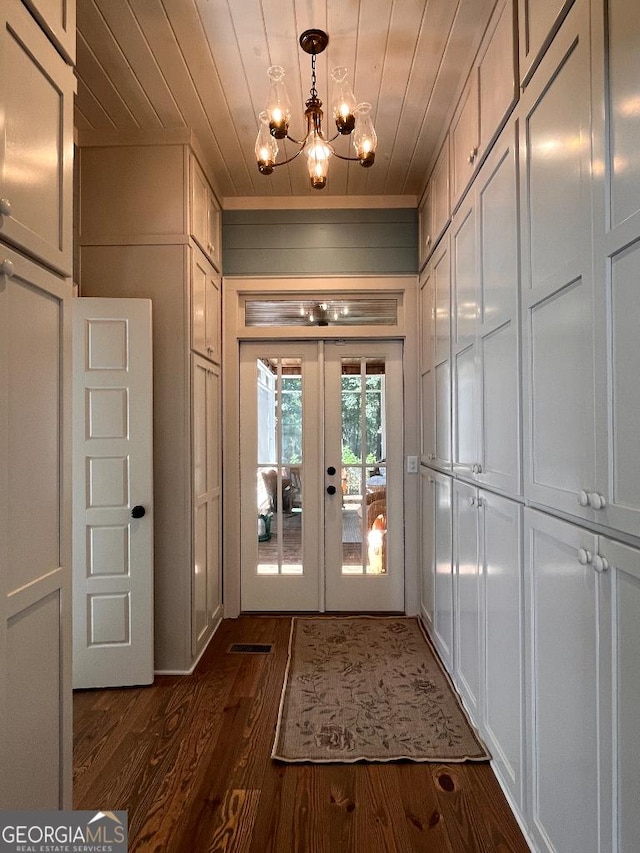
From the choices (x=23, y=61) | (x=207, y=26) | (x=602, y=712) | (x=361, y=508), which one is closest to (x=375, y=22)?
(x=207, y=26)

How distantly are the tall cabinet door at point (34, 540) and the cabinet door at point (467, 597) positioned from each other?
1480mm

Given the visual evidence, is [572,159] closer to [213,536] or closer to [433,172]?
[433,172]

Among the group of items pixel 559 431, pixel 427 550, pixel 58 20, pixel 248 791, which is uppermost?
pixel 58 20

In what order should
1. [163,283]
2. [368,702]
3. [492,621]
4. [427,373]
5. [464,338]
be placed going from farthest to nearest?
[427,373], [163,283], [368,702], [464,338], [492,621]

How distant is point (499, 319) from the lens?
1770 mm

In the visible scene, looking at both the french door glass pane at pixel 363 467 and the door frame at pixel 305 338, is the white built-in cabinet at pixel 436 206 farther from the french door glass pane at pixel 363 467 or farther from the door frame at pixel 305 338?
the french door glass pane at pixel 363 467

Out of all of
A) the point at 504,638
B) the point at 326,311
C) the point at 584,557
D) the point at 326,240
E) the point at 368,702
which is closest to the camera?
the point at 584,557

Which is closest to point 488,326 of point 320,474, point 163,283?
point 163,283

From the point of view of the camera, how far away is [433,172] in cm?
298

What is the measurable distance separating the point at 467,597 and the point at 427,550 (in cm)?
99

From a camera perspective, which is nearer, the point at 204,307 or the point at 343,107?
the point at 343,107

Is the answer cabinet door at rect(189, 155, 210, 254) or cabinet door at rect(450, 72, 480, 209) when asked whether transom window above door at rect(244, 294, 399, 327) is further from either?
cabinet door at rect(450, 72, 480, 209)

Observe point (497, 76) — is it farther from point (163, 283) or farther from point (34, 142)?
point (163, 283)

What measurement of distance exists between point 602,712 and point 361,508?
8.20ft
